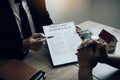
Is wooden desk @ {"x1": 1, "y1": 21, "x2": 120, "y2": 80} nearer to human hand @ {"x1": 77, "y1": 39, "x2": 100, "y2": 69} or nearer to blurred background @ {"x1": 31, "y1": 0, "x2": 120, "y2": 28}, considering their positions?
human hand @ {"x1": 77, "y1": 39, "x2": 100, "y2": 69}

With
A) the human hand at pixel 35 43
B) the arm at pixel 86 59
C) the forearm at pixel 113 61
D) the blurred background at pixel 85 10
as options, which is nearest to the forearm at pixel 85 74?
the arm at pixel 86 59

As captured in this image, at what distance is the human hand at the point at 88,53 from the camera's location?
0.99m

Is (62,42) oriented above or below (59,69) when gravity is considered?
above

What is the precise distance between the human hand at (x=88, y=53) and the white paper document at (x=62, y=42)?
0.55 feet

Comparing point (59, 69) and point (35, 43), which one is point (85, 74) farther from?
point (35, 43)

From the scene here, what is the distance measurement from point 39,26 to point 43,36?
0.39m

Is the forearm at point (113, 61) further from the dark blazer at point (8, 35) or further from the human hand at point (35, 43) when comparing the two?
the dark blazer at point (8, 35)

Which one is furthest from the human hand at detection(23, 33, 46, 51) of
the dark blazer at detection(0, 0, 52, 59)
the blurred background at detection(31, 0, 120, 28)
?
the blurred background at detection(31, 0, 120, 28)

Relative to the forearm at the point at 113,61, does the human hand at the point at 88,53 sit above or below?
above

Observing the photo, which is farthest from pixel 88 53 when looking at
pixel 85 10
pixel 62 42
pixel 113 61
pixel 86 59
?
pixel 85 10

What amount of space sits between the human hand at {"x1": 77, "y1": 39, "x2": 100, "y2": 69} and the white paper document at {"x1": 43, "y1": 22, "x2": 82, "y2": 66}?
6.6 inches

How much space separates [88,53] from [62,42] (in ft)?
0.89

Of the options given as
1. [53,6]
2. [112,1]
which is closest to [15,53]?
[53,6]

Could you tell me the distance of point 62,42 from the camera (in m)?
1.22
